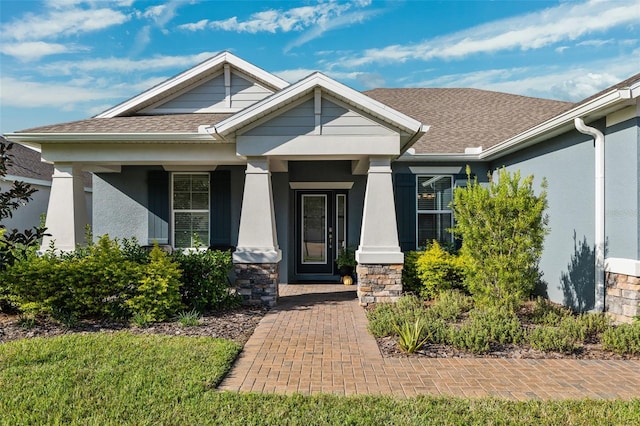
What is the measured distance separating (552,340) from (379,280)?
10.8ft

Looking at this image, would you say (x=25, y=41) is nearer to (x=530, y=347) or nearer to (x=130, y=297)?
(x=130, y=297)

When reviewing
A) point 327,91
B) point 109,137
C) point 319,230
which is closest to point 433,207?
point 319,230

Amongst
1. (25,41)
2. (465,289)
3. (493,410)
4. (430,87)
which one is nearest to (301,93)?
(465,289)

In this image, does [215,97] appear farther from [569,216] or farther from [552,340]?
[552,340]

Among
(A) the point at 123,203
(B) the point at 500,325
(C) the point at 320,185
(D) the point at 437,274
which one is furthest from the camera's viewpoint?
(C) the point at 320,185

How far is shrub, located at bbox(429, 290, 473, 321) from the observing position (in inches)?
274

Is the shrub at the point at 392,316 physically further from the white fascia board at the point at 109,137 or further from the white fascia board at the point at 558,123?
the white fascia board at the point at 109,137

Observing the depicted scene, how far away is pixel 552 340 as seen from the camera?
5.48 metres

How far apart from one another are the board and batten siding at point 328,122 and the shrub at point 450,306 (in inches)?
129

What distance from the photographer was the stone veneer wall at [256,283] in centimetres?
809

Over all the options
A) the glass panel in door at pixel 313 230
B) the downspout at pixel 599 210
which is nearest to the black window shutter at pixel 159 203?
the glass panel in door at pixel 313 230

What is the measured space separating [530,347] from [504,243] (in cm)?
190

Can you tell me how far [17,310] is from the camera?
7297 mm

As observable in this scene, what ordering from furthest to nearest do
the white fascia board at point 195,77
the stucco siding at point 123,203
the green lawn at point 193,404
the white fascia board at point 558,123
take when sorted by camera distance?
the stucco siding at point 123,203 < the white fascia board at point 195,77 < the white fascia board at point 558,123 < the green lawn at point 193,404
